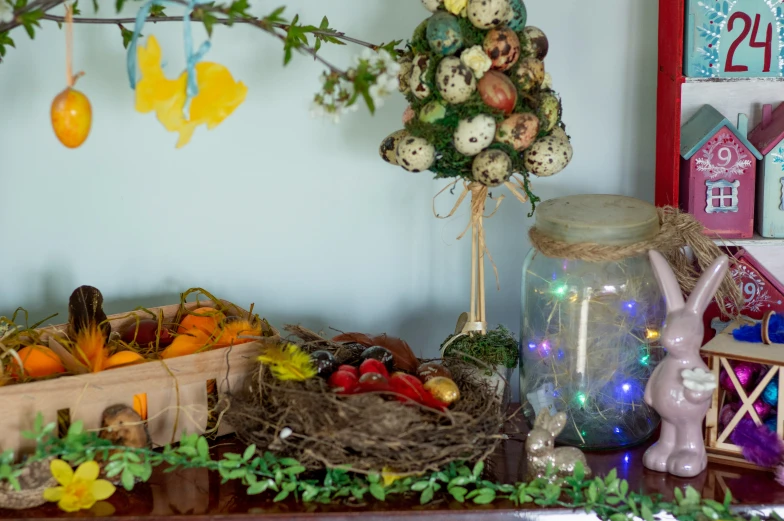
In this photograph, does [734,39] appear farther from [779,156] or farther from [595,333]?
[595,333]

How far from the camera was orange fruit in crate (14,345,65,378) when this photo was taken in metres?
1.02

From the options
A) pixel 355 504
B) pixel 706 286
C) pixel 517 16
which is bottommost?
pixel 355 504

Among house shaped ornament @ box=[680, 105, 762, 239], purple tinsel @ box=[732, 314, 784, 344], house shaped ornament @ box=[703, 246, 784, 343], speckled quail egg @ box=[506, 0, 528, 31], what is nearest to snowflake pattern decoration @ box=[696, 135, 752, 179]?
house shaped ornament @ box=[680, 105, 762, 239]

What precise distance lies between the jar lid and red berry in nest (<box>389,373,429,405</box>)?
0.25 m

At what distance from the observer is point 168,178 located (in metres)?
1.32

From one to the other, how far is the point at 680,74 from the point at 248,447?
2.44 ft

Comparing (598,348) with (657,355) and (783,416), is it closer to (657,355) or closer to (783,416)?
(657,355)

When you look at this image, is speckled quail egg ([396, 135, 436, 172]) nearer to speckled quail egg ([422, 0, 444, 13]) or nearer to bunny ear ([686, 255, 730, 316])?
speckled quail egg ([422, 0, 444, 13])

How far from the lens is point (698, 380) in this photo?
3.11 feet

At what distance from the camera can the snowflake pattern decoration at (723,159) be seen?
1126 mm

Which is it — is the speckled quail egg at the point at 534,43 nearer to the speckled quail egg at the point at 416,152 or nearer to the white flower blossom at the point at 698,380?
the speckled quail egg at the point at 416,152

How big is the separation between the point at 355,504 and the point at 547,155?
1.56 ft

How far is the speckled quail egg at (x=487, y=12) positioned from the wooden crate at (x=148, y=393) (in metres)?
0.49

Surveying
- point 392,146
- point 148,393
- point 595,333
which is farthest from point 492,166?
point 148,393
